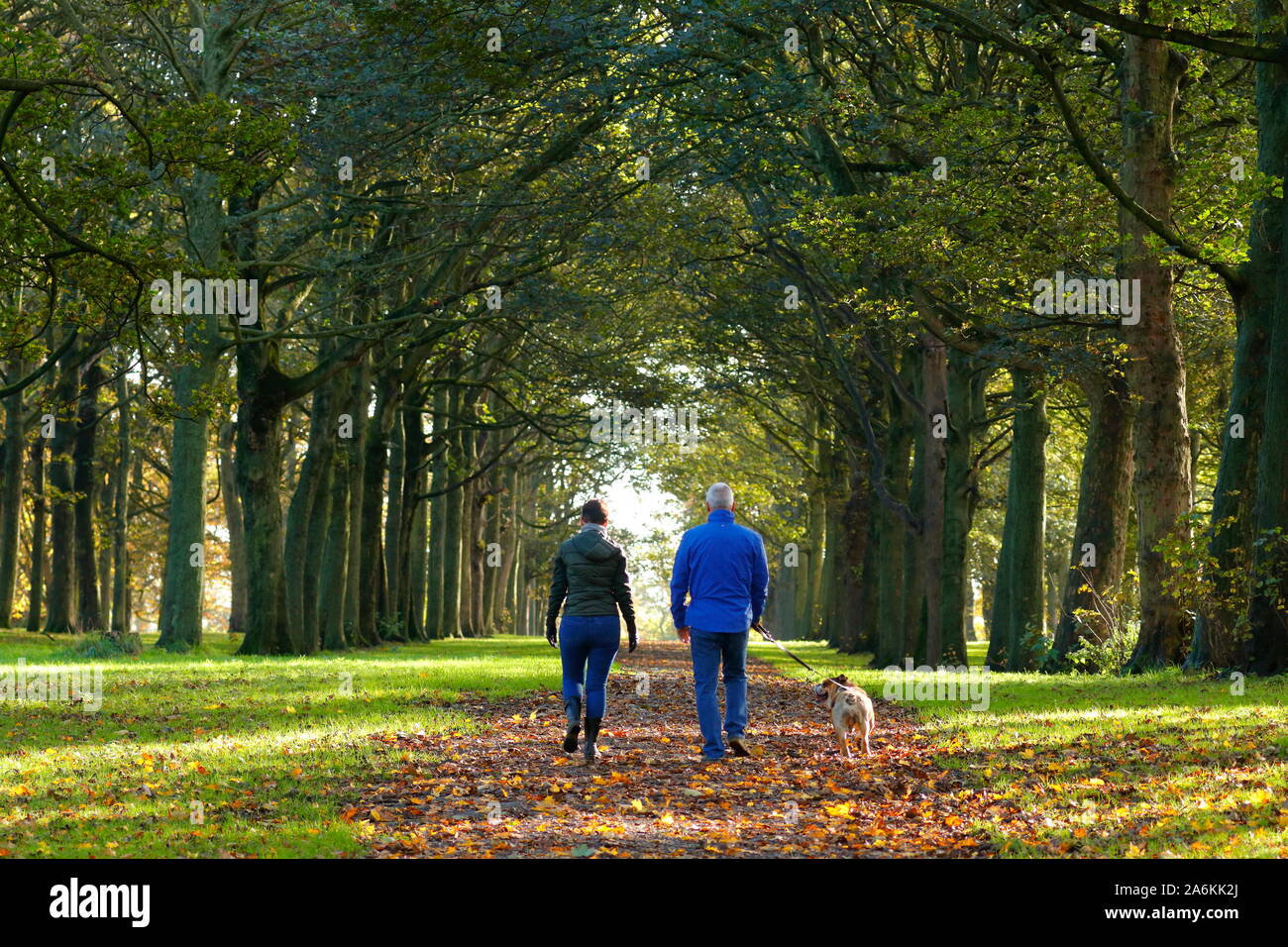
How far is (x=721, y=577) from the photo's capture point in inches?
437

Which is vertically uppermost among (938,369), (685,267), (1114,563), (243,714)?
(685,267)

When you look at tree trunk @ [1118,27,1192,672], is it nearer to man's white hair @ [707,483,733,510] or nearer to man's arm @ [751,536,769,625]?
man's arm @ [751,536,769,625]

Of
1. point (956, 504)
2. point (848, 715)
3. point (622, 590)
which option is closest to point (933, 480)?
point (956, 504)

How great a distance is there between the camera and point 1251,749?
965cm

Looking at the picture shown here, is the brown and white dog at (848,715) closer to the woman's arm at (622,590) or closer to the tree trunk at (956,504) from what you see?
the woman's arm at (622,590)

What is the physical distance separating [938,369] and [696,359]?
1035cm

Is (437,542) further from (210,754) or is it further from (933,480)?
(210,754)

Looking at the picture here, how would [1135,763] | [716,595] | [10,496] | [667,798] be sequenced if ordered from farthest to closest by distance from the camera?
[10,496] → [716,595] → [1135,763] → [667,798]

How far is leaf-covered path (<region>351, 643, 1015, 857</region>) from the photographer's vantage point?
7.49 metres

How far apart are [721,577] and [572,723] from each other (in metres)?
1.76

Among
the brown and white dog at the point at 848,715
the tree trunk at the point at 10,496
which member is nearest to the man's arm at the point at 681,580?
the brown and white dog at the point at 848,715

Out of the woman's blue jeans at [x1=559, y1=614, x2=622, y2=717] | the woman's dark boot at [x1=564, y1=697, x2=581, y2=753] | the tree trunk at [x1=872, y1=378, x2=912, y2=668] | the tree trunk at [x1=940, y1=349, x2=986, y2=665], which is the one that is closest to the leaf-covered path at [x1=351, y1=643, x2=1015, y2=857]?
the woman's dark boot at [x1=564, y1=697, x2=581, y2=753]

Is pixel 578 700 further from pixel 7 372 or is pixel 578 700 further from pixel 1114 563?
pixel 7 372
